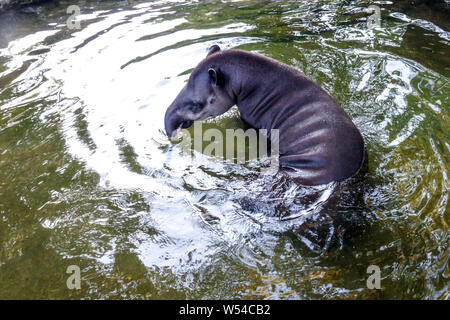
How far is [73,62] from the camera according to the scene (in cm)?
814

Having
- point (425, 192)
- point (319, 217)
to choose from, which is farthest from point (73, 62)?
point (425, 192)

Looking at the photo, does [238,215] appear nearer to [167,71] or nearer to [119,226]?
[119,226]

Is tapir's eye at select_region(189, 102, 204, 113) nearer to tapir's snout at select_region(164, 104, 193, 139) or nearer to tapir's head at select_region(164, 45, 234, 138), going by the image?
tapir's head at select_region(164, 45, 234, 138)

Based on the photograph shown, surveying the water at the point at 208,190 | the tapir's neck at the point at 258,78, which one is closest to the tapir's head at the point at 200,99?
the tapir's neck at the point at 258,78

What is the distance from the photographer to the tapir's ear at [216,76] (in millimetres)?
4793

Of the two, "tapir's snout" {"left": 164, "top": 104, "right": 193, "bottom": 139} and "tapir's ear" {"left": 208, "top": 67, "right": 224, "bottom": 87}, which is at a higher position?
"tapir's ear" {"left": 208, "top": 67, "right": 224, "bottom": 87}

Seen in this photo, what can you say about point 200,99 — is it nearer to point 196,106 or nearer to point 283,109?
point 196,106

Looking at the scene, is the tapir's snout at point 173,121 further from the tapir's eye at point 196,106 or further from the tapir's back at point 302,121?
the tapir's back at point 302,121

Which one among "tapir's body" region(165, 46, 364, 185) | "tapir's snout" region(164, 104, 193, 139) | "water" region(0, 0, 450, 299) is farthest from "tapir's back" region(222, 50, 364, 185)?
"tapir's snout" region(164, 104, 193, 139)

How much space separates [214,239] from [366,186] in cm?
166

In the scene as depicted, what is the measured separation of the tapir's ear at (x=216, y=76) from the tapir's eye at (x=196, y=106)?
0.35 metres

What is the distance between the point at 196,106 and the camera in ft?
16.8

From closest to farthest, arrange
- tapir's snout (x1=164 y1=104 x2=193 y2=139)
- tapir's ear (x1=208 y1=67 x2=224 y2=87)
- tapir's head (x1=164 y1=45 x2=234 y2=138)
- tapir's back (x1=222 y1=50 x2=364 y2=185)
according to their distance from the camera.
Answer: tapir's back (x1=222 y1=50 x2=364 y2=185) → tapir's ear (x1=208 y1=67 x2=224 y2=87) → tapir's head (x1=164 y1=45 x2=234 y2=138) → tapir's snout (x1=164 y1=104 x2=193 y2=139)

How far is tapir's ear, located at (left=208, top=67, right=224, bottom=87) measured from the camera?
4793 mm
